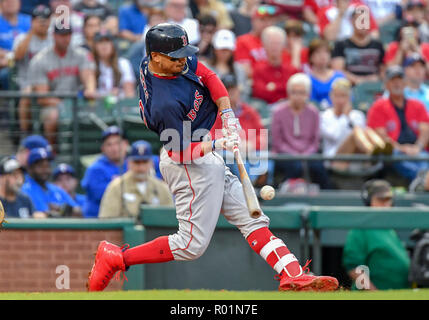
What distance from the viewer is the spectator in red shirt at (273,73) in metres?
9.78

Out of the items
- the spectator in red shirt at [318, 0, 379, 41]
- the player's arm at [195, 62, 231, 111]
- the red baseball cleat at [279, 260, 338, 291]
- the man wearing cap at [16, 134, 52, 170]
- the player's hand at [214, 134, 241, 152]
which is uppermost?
the spectator in red shirt at [318, 0, 379, 41]

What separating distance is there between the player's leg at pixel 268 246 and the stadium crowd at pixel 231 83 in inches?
95.2

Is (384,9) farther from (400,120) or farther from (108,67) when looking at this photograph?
(108,67)

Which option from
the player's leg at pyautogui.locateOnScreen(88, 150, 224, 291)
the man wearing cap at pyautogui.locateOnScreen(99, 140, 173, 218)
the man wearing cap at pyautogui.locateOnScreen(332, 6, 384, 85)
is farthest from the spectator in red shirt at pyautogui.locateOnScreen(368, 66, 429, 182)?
the player's leg at pyautogui.locateOnScreen(88, 150, 224, 291)

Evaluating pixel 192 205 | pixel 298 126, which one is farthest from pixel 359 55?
pixel 192 205

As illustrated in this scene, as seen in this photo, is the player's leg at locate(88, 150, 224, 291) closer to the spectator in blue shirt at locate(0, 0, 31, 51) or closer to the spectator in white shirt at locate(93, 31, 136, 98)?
the spectator in white shirt at locate(93, 31, 136, 98)

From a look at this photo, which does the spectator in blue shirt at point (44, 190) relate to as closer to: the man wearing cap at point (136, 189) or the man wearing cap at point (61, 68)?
the man wearing cap at point (136, 189)

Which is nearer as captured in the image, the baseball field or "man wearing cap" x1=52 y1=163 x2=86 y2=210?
the baseball field

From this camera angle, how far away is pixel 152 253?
5.41 metres

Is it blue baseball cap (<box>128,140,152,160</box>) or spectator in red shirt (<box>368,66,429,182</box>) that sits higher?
spectator in red shirt (<box>368,66,429,182</box>)

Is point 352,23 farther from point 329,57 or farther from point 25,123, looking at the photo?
point 25,123

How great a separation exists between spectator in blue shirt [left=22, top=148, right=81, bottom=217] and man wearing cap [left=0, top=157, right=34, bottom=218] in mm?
106

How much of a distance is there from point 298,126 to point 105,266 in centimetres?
370

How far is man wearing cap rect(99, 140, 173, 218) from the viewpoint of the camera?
302 inches
